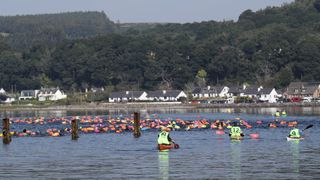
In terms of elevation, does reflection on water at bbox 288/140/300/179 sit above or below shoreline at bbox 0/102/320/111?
below

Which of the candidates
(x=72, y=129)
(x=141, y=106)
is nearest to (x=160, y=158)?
(x=72, y=129)

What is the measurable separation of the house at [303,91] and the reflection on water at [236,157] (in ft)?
413

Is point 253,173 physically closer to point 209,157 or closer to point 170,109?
point 209,157

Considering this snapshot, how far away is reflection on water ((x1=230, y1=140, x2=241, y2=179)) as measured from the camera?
160ft

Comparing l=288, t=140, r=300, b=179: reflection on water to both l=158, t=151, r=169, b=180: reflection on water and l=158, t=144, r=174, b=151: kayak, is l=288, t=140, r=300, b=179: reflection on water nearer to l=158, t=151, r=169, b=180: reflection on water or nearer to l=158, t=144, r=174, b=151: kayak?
l=158, t=151, r=169, b=180: reflection on water

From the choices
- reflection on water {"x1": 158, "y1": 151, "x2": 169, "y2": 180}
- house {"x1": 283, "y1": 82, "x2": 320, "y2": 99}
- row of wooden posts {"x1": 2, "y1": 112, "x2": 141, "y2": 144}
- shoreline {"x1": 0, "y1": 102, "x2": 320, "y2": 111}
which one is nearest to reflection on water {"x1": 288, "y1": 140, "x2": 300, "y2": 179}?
reflection on water {"x1": 158, "y1": 151, "x2": 169, "y2": 180}

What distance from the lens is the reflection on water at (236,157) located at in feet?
160

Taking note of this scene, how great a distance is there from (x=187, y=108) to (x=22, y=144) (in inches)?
4164

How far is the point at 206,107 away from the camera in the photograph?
581 feet

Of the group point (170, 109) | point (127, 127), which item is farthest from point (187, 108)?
point (127, 127)

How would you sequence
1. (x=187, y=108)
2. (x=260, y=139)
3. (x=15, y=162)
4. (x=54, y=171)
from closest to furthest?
(x=54, y=171) → (x=15, y=162) → (x=260, y=139) → (x=187, y=108)

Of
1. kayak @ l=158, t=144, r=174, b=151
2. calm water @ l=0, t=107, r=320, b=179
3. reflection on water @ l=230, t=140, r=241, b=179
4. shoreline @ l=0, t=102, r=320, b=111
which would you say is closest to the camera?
reflection on water @ l=230, t=140, r=241, b=179

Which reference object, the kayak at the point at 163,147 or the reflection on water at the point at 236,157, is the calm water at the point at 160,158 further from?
the kayak at the point at 163,147

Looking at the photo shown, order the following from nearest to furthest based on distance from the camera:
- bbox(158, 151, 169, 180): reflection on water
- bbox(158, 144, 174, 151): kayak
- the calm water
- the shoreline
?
bbox(158, 151, 169, 180): reflection on water
the calm water
bbox(158, 144, 174, 151): kayak
the shoreline
